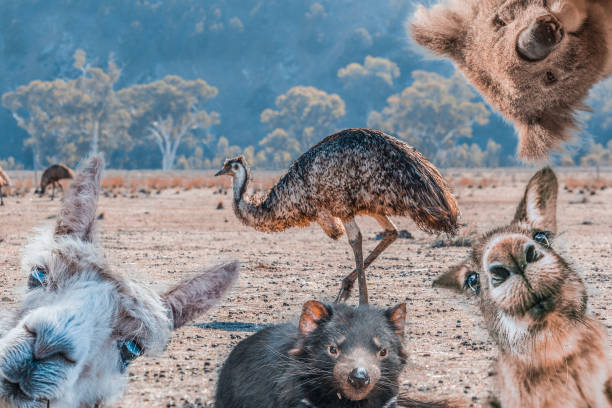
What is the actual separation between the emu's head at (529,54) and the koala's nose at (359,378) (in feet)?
3.41

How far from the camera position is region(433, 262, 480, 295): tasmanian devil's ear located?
7.03ft

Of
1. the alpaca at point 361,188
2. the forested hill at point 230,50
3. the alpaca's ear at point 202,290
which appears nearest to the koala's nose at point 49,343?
the alpaca's ear at point 202,290

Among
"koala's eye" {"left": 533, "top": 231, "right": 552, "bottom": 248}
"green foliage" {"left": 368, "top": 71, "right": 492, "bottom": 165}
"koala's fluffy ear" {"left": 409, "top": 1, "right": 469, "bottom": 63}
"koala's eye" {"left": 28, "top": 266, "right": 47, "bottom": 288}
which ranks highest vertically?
"green foliage" {"left": 368, "top": 71, "right": 492, "bottom": 165}

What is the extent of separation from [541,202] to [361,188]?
358 cm

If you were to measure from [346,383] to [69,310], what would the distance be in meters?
1.05

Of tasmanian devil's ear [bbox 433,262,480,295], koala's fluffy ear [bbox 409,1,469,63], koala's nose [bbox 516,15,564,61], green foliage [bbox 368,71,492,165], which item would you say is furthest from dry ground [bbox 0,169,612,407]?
green foliage [bbox 368,71,492,165]

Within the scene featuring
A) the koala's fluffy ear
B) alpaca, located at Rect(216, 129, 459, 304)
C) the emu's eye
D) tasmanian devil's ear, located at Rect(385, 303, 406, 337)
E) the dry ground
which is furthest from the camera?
alpaca, located at Rect(216, 129, 459, 304)

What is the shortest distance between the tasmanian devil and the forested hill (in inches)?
3530

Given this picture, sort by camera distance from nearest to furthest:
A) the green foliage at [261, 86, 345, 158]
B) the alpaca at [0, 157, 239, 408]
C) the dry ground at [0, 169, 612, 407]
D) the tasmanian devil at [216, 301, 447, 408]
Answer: the alpaca at [0, 157, 239, 408]
the tasmanian devil at [216, 301, 447, 408]
the dry ground at [0, 169, 612, 407]
the green foliage at [261, 86, 345, 158]

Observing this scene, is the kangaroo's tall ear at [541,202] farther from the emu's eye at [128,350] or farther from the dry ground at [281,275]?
the emu's eye at [128,350]

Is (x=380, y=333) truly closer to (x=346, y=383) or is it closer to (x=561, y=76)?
(x=346, y=383)

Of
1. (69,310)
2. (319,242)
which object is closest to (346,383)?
(69,310)

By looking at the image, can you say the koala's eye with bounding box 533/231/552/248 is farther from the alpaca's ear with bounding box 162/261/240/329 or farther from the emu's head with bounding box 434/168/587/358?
the alpaca's ear with bounding box 162/261/240/329

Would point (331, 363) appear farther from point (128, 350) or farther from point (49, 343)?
point (49, 343)
